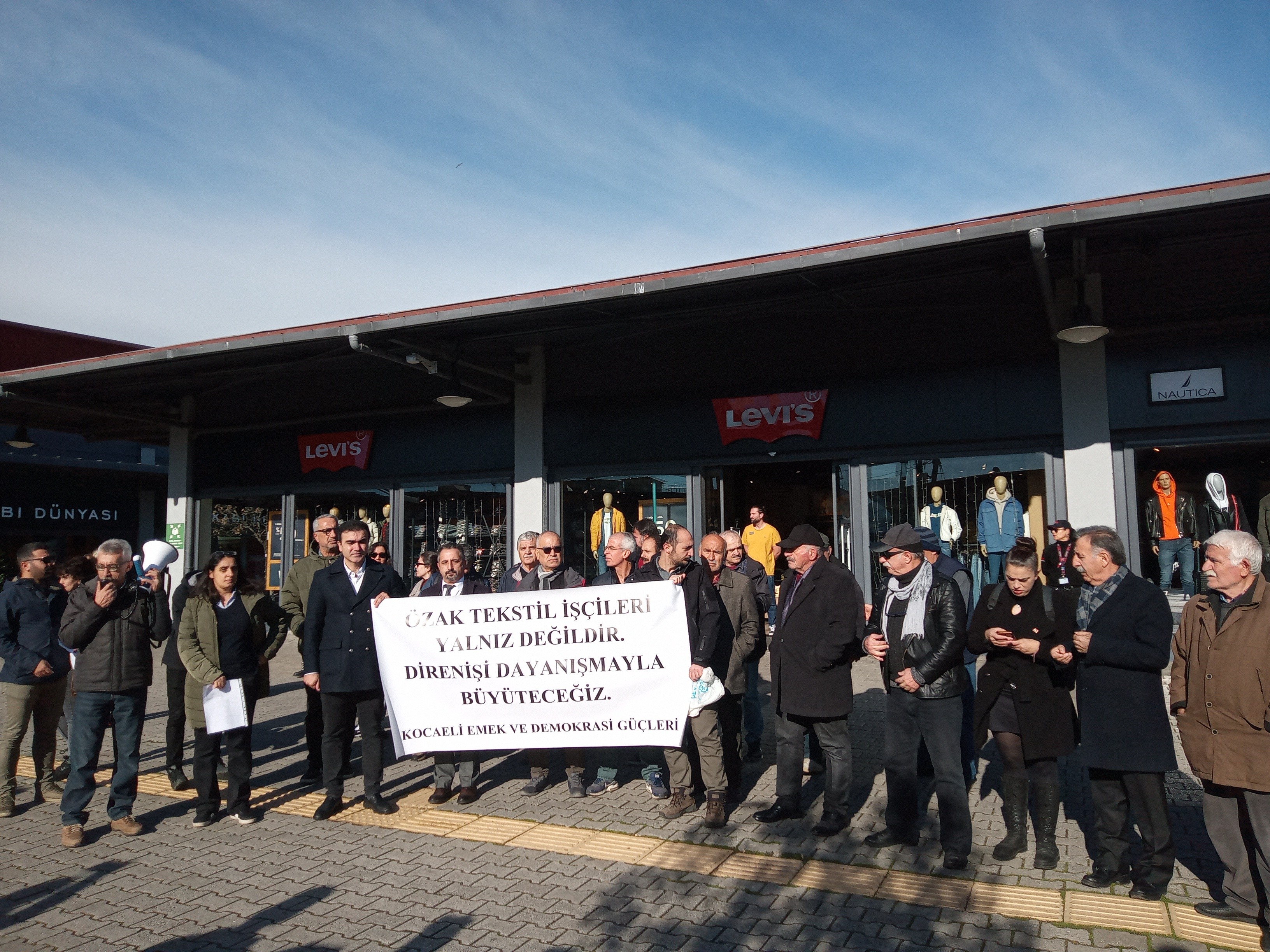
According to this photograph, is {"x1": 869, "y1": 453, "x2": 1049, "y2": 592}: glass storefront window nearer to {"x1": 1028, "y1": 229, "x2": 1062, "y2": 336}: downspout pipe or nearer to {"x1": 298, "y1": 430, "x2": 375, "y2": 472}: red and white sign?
{"x1": 1028, "y1": 229, "x2": 1062, "y2": 336}: downspout pipe

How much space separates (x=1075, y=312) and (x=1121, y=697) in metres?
4.67

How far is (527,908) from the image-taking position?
418 centimetres

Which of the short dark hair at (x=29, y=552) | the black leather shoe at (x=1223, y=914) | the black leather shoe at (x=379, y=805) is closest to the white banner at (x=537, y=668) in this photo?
the black leather shoe at (x=379, y=805)

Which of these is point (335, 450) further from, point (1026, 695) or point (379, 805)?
point (1026, 695)

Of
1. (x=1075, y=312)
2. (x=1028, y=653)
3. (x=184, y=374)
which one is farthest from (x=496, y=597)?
(x=184, y=374)

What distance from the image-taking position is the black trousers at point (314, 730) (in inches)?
258

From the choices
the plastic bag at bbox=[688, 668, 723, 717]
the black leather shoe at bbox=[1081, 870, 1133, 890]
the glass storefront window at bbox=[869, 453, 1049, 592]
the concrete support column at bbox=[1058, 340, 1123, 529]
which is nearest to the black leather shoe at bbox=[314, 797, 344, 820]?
the plastic bag at bbox=[688, 668, 723, 717]

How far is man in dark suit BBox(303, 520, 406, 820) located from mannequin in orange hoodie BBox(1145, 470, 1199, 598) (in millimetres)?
8103

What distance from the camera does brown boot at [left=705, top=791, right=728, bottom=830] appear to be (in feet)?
17.3

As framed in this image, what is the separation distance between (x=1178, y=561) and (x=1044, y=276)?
13.6 feet

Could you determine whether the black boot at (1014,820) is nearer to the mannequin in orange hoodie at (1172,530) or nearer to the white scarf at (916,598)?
the white scarf at (916,598)

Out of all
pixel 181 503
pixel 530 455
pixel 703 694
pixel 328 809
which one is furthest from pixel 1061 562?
pixel 181 503

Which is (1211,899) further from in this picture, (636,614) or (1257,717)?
(636,614)

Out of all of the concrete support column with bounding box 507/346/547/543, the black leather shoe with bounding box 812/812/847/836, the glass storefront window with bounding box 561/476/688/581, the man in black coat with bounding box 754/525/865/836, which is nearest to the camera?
the black leather shoe with bounding box 812/812/847/836
